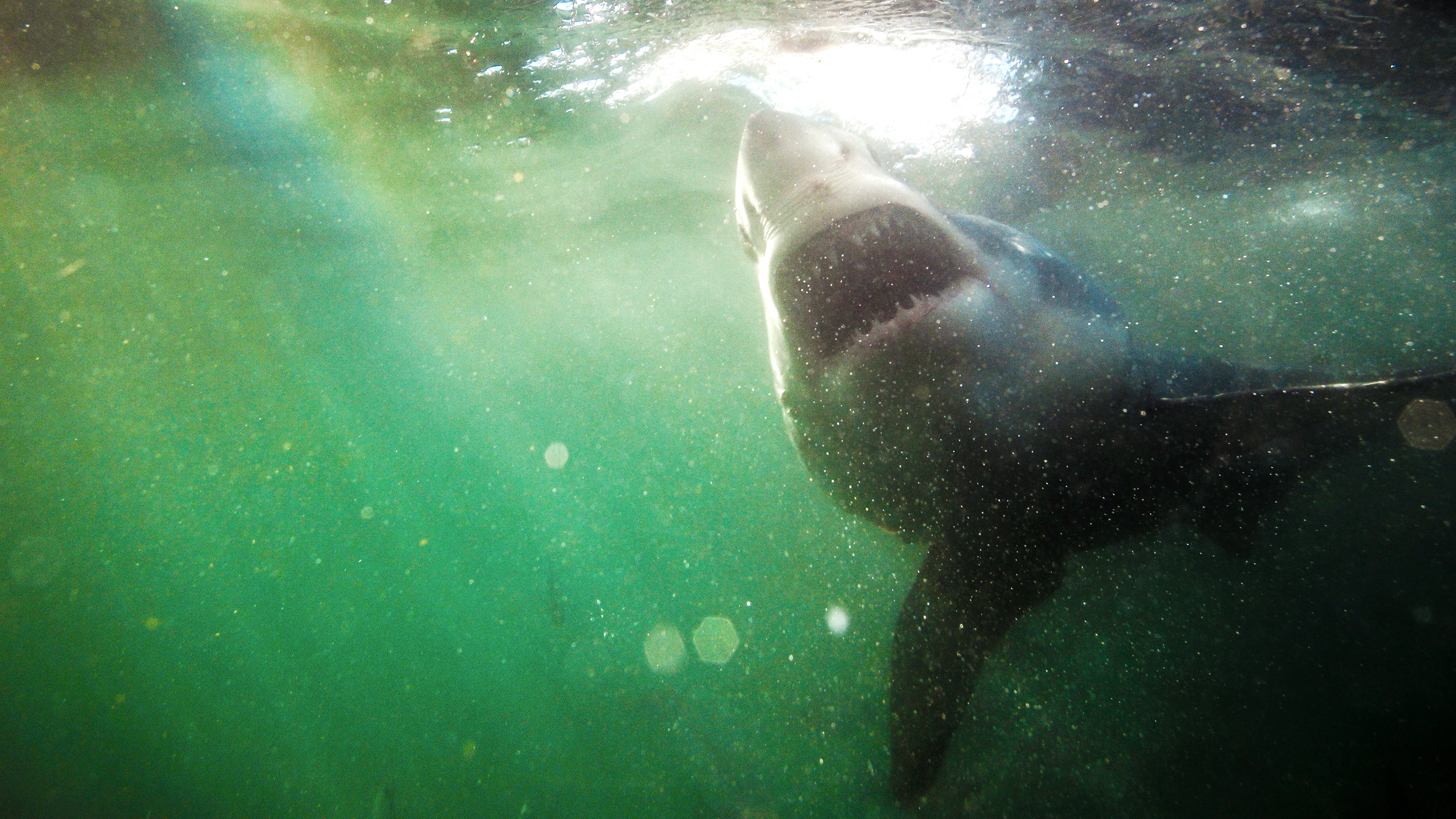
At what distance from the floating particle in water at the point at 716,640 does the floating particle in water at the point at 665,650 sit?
0.76 m

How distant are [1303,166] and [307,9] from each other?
12.9m

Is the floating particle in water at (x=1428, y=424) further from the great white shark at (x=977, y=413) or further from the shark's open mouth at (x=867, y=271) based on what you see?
the shark's open mouth at (x=867, y=271)

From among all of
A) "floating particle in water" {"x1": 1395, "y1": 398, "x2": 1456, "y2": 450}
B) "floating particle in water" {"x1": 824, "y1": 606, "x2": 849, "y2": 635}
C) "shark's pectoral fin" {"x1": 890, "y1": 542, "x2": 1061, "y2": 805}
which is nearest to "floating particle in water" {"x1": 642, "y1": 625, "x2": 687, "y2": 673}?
"floating particle in water" {"x1": 824, "y1": 606, "x2": 849, "y2": 635}

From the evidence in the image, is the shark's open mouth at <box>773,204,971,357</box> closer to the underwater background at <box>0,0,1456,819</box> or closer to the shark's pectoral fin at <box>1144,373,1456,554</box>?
the shark's pectoral fin at <box>1144,373,1456,554</box>

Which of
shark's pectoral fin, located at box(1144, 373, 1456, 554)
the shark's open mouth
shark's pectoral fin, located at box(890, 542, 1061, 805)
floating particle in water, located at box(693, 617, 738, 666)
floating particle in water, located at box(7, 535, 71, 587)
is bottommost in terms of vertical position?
floating particle in water, located at box(693, 617, 738, 666)

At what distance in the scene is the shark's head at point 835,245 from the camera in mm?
2406

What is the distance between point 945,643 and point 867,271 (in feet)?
6.05

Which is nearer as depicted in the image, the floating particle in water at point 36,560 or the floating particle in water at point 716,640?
the floating particle in water at point 716,640

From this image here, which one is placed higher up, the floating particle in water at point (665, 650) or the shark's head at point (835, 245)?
the shark's head at point (835, 245)

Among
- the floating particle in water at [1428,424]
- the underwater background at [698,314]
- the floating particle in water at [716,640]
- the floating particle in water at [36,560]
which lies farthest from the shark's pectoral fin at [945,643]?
the floating particle in water at [36,560]

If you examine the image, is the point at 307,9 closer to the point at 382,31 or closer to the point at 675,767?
the point at 382,31

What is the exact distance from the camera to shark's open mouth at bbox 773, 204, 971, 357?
7.85ft

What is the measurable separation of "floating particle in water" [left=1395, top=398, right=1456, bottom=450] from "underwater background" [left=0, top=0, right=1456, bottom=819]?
11cm

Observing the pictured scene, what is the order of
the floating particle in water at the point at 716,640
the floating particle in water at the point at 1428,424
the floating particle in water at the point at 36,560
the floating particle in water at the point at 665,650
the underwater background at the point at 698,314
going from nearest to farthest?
the floating particle in water at the point at 1428,424 < the underwater background at the point at 698,314 < the floating particle in water at the point at 665,650 < the floating particle in water at the point at 716,640 < the floating particle in water at the point at 36,560
